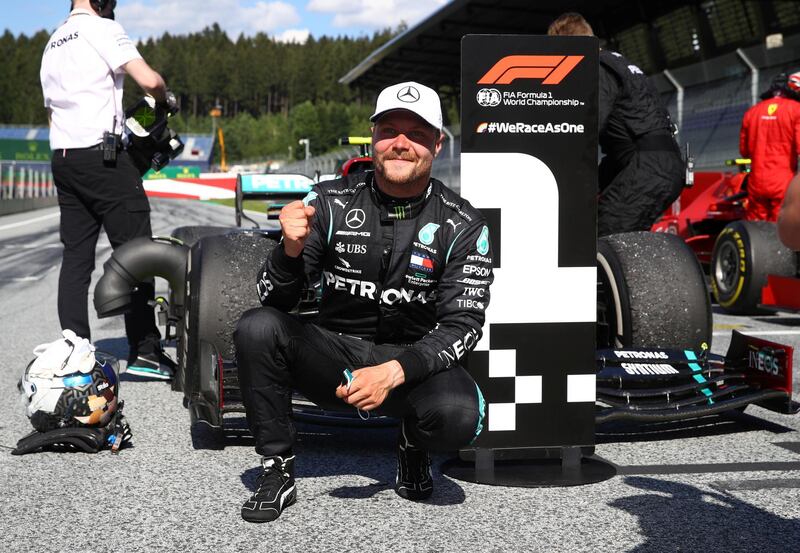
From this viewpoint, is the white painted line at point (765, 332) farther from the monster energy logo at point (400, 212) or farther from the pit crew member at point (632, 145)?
the monster energy logo at point (400, 212)

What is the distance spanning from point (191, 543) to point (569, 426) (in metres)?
1.29

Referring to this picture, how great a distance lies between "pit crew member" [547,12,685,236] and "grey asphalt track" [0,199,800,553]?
3.39 feet

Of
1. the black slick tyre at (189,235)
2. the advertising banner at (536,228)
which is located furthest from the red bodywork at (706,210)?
the advertising banner at (536,228)

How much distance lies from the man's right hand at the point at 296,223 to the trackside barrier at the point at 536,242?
59cm

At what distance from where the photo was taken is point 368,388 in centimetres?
252

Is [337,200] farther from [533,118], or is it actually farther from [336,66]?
[336,66]

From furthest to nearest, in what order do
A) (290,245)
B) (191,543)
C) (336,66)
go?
(336,66) < (290,245) < (191,543)

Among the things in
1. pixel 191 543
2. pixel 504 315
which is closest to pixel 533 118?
pixel 504 315

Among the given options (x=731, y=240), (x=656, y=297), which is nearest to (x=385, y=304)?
(x=656, y=297)

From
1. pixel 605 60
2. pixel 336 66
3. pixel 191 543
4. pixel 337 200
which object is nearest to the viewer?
pixel 191 543

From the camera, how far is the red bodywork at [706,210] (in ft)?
28.2

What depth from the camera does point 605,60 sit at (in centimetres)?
419

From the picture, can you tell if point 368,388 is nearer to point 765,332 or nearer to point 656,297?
point 656,297

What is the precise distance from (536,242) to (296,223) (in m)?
0.83
